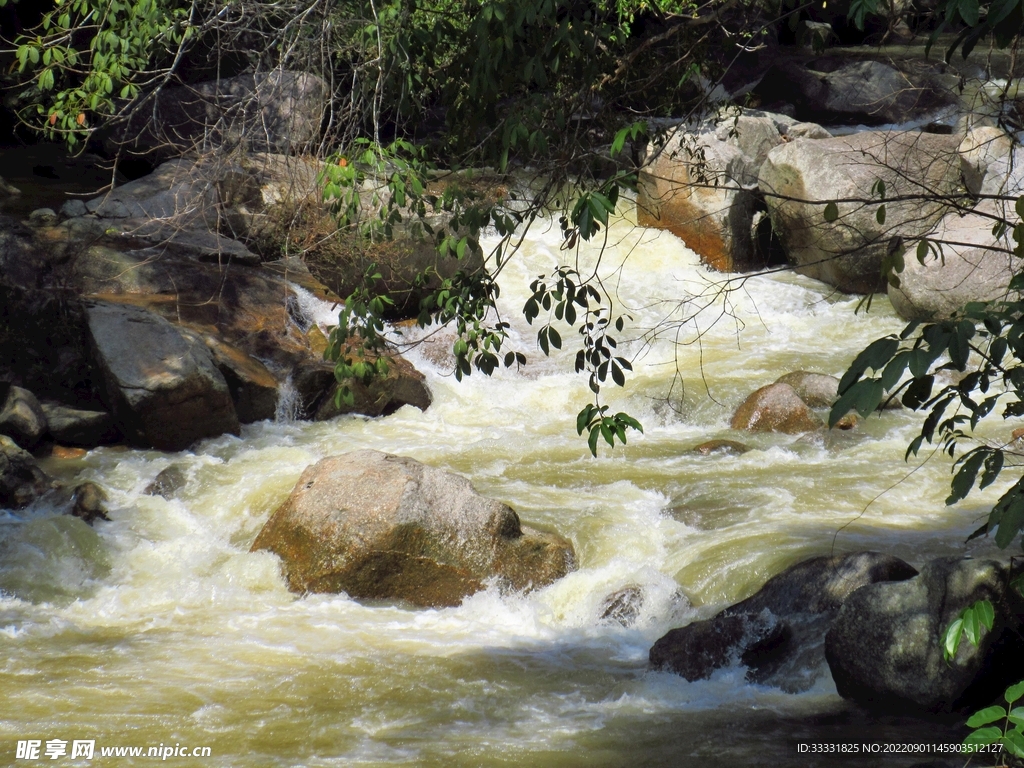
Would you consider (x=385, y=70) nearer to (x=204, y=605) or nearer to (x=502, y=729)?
(x=502, y=729)

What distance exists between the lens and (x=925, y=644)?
4004 mm

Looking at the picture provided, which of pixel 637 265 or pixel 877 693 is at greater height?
pixel 637 265

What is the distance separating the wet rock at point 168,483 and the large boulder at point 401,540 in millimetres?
1321

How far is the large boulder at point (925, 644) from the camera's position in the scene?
3908mm

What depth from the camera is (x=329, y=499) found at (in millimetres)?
5641

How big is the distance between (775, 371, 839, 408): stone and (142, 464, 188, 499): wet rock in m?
4.69

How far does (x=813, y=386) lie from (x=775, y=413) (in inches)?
24.7

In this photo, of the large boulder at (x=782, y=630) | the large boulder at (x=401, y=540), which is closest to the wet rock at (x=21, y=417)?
the large boulder at (x=401, y=540)

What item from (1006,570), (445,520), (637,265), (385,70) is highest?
(637,265)

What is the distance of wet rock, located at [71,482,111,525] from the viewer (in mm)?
6395

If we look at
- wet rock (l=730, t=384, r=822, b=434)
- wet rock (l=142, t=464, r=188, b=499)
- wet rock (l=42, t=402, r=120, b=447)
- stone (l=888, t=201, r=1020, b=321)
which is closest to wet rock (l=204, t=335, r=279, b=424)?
wet rock (l=42, t=402, r=120, b=447)


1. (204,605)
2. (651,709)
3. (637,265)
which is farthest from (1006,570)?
(637,265)

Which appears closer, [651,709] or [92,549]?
[651,709]

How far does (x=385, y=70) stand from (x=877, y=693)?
10.3 feet
